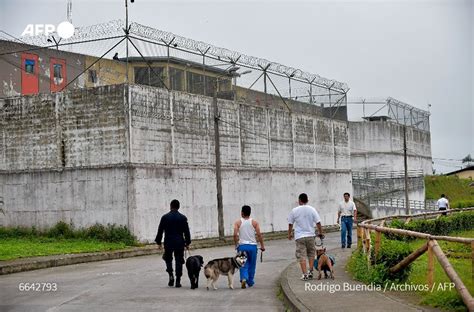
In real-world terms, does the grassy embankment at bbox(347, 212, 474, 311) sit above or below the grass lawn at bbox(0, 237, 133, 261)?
above

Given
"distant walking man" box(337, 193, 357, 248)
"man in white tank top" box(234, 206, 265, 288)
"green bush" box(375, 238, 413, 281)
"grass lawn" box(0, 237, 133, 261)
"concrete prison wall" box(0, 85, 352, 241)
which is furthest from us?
"concrete prison wall" box(0, 85, 352, 241)

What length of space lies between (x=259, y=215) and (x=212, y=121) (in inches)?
241

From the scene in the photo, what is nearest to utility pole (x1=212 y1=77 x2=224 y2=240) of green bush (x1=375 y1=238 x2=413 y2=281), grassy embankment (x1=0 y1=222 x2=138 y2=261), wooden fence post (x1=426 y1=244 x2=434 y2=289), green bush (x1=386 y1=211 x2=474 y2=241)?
grassy embankment (x1=0 y1=222 x2=138 y2=261)

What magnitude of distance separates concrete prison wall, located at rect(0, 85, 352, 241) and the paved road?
8574 millimetres

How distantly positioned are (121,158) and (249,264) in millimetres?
13657

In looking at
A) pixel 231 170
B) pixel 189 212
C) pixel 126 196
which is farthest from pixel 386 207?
pixel 126 196

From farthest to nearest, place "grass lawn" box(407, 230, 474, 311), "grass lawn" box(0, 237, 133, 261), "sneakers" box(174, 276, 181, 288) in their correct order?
"grass lawn" box(0, 237, 133, 261)
"sneakers" box(174, 276, 181, 288)
"grass lawn" box(407, 230, 474, 311)

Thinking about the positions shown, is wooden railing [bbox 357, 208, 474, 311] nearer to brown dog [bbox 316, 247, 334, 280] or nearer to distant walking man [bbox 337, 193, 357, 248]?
brown dog [bbox 316, 247, 334, 280]

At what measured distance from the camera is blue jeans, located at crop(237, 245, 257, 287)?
13.5m

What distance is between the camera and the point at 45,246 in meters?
24.0

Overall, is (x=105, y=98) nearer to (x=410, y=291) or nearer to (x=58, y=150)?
(x=58, y=150)

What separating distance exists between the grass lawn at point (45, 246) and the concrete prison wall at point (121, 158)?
3.92 ft

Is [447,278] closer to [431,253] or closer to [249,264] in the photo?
[431,253]

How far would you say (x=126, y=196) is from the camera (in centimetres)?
2634
